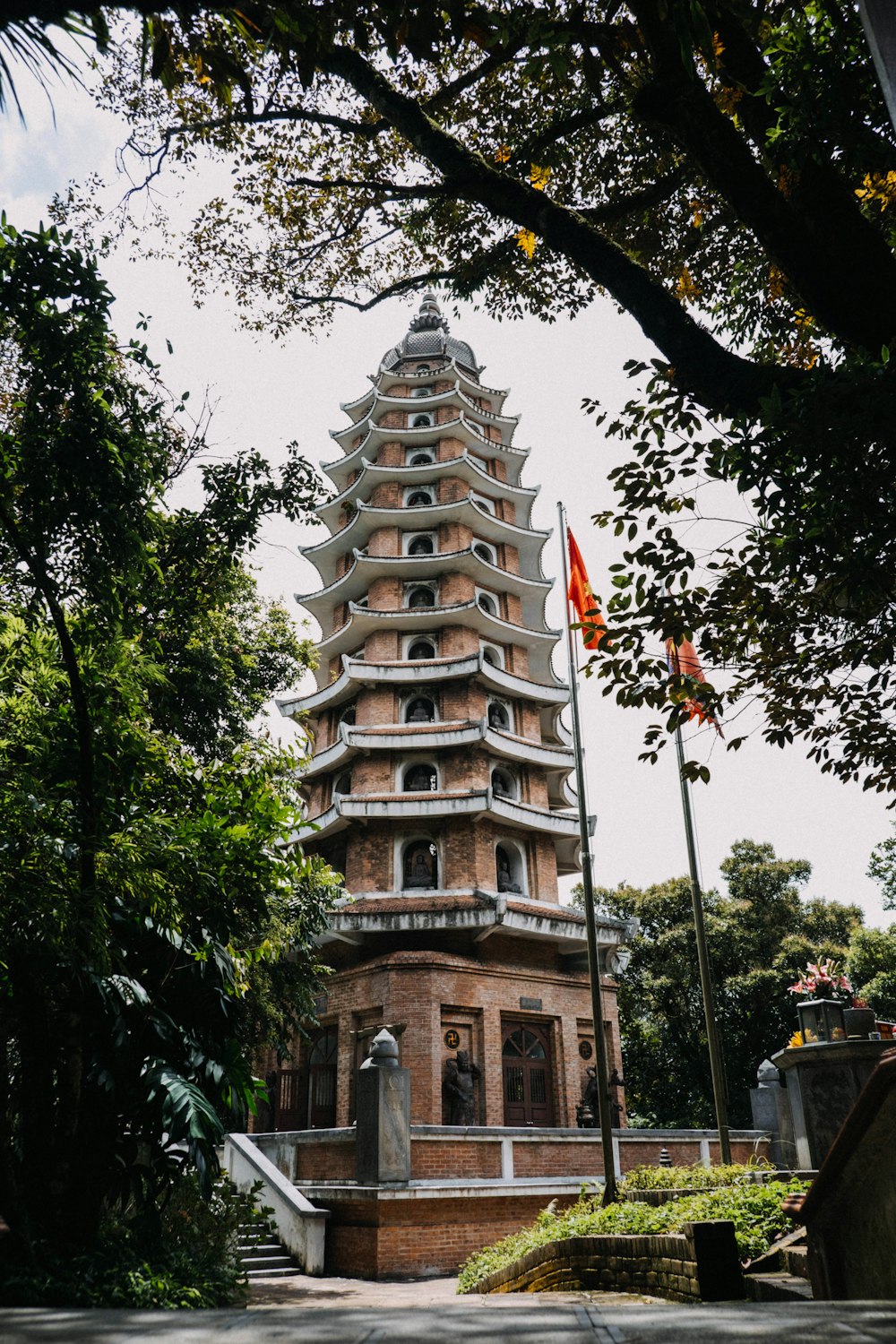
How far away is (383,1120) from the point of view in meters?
12.4

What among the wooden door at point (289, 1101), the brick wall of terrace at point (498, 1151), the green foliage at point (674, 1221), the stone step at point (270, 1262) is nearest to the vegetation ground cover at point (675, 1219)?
the green foliage at point (674, 1221)

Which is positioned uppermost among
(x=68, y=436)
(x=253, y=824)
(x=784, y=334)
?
(x=784, y=334)

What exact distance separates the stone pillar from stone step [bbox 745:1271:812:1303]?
7324mm

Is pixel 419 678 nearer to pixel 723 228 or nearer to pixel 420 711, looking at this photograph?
pixel 420 711

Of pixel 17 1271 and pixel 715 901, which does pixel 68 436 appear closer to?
pixel 17 1271

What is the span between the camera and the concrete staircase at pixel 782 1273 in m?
5.30

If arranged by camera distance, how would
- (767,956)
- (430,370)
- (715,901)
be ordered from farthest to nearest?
(715,901) < (767,956) < (430,370)

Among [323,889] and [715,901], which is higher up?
[715,901]

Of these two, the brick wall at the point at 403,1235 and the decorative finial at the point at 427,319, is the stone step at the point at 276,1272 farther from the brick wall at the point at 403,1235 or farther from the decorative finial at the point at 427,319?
the decorative finial at the point at 427,319

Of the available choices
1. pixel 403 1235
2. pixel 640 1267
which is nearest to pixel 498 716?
pixel 403 1235

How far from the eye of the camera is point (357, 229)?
815 cm

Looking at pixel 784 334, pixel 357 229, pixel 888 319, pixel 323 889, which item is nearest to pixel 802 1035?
pixel 323 889

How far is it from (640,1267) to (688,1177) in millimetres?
5134

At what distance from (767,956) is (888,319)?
29.0 meters
